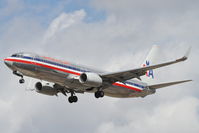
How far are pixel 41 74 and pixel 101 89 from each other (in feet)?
29.8

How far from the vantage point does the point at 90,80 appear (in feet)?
194

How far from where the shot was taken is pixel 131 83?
67562mm

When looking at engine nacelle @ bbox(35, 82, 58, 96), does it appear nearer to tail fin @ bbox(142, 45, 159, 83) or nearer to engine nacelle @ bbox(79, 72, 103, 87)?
engine nacelle @ bbox(79, 72, 103, 87)

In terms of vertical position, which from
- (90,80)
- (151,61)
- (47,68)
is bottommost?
(90,80)

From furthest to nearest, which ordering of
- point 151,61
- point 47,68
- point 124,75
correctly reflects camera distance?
point 151,61 → point 124,75 → point 47,68

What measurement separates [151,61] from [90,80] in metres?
20.2

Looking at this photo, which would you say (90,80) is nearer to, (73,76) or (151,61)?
(73,76)

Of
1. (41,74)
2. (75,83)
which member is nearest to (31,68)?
(41,74)

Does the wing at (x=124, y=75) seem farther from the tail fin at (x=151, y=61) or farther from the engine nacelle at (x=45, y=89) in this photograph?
the tail fin at (x=151, y=61)

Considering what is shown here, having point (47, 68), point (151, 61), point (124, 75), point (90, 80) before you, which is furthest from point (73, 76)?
point (151, 61)

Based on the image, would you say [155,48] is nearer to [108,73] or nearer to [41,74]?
[108,73]

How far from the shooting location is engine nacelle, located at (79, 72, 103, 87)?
59281 millimetres

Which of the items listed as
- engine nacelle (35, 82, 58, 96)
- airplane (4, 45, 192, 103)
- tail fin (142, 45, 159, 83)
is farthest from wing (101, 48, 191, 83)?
tail fin (142, 45, 159, 83)

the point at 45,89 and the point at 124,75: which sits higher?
the point at 45,89
